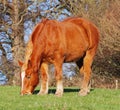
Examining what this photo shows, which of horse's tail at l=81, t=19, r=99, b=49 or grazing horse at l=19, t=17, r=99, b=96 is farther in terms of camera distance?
horse's tail at l=81, t=19, r=99, b=49

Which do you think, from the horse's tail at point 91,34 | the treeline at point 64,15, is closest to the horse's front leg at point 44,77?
the horse's tail at point 91,34

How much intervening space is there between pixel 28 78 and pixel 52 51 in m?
0.99

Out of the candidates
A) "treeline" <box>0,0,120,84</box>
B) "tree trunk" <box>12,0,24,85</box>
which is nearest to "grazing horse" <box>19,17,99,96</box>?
"treeline" <box>0,0,120,84</box>

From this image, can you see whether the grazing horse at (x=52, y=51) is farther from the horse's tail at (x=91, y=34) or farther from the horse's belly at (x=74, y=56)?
the horse's tail at (x=91, y=34)

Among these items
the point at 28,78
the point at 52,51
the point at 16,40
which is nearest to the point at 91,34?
→ the point at 52,51

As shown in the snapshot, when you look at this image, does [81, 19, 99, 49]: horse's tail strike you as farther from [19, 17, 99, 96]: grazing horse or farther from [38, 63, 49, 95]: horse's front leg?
[38, 63, 49, 95]: horse's front leg

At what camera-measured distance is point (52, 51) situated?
34.7 ft

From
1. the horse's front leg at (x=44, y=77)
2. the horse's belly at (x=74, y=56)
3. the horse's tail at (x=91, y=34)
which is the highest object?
the horse's tail at (x=91, y=34)

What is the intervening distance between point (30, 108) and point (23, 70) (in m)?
3.04

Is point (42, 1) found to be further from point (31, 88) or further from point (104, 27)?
point (31, 88)

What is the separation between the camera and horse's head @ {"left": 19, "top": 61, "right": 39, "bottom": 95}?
10.5m

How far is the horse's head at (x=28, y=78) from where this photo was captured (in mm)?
10479

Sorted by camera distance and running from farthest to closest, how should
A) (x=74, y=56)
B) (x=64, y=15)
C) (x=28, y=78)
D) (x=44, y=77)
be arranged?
1. (x=64, y=15)
2. (x=44, y=77)
3. (x=74, y=56)
4. (x=28, y=78)

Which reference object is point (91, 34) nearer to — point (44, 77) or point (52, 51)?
point (52, 51)
